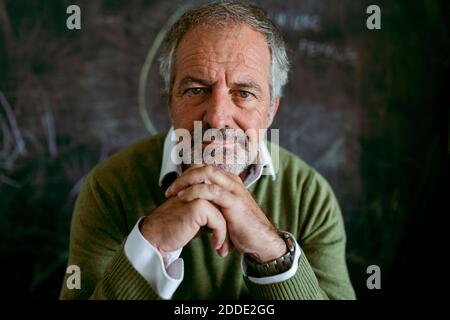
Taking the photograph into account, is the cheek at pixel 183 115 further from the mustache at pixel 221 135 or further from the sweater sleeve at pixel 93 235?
the sweater sleeve at pixel 93 235

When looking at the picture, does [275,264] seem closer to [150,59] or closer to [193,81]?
[193,81]

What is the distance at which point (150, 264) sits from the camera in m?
0.75

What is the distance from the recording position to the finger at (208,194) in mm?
728

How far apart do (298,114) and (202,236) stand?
653mm

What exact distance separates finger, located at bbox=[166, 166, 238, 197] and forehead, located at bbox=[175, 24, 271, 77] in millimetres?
223

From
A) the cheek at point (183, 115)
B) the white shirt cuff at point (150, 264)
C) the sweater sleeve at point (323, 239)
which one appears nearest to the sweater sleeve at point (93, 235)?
the white shirt cuff at point (150, 264)

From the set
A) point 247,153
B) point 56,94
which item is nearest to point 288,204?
point 247,153

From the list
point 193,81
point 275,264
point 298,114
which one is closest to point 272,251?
point 275,264

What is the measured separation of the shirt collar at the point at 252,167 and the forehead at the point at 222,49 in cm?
16

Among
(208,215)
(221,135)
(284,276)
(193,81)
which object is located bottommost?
(284,276)

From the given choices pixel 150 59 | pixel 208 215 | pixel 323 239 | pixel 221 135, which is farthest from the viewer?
pixel 150 59

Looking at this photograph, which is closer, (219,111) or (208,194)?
(208,194)

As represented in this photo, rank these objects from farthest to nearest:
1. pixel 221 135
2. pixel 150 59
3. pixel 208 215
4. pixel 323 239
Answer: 1. pixel 150 59
2. pixel 323 239
3. pixel 221 135
4. pixel 208 215
